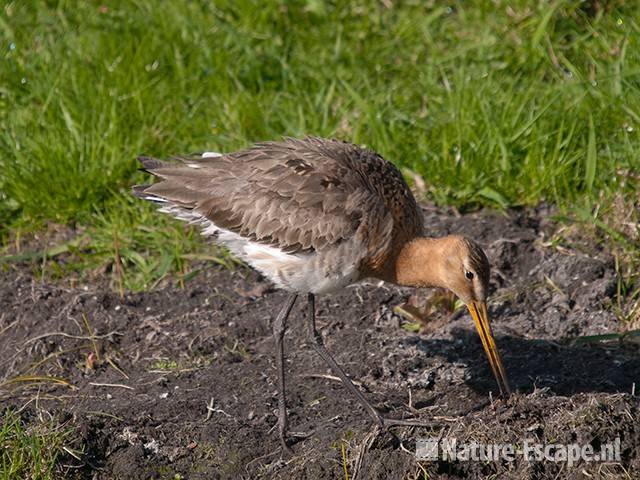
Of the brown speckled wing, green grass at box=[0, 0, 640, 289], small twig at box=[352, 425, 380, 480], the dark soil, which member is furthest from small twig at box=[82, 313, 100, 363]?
small twig at box=[352, 425, 380, 480]

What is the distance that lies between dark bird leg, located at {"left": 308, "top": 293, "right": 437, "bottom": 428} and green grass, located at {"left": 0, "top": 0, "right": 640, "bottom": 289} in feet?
4.42

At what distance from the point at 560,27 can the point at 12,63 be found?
4.20m

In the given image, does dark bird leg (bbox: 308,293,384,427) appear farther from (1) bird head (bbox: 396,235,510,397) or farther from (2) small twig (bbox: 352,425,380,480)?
(1) bird head (bbox: 396,235,510,397)

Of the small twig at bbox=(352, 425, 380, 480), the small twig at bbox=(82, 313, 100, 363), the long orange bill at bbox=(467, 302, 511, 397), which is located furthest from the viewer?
the small twig at bbox=(82, 313, 100, 363)

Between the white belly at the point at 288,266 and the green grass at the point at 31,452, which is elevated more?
the white belly at the point at 288,266

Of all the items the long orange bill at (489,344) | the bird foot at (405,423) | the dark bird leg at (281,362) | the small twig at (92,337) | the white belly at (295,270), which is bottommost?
the small twig at (92,337)

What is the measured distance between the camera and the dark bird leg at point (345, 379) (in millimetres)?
5133

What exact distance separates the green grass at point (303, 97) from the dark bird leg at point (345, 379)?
135 cm

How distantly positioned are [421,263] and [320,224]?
59cm

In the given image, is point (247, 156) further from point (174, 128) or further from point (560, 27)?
point (560, 27)

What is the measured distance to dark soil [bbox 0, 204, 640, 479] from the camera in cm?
490

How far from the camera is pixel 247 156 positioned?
19.2 feet

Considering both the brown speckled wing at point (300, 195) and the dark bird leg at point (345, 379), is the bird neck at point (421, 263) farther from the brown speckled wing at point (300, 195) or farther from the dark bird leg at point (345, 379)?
the dark bird leg at point (345, 379)

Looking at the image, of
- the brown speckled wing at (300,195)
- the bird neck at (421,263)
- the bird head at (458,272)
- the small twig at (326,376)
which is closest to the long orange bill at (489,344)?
the bird head at (458,272)
